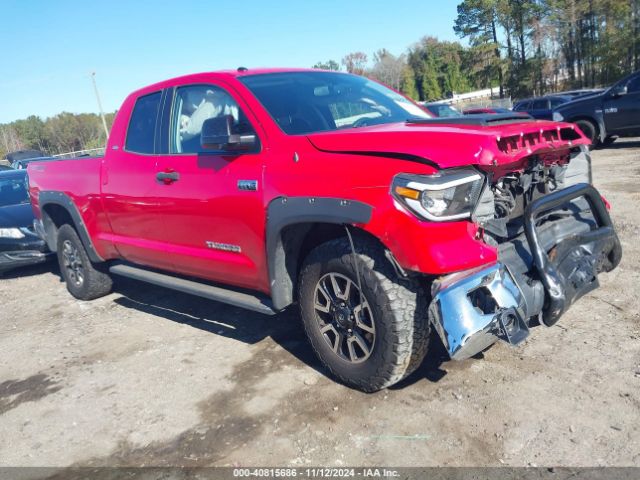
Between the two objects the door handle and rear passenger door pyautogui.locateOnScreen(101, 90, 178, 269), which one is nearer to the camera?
the door handle

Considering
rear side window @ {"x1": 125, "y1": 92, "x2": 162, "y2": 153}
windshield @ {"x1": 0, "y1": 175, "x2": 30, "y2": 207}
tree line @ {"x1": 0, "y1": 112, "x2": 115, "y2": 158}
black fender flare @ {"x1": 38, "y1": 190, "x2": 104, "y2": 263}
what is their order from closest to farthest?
1. rear side window @ {"x1": 125, "y1": 92, "x2": 162, "y2": 153}
2. black fender flare @ {"x1": 38, "y1": 190, "x2": 104, "y2": 263}
3. windshield @ {"x1": 0, "y1": 175, "x2": 30, "y2": 207}
4. tree line @ {"x1": 0, "y1": 112, "x2": 115, "y2": 158}

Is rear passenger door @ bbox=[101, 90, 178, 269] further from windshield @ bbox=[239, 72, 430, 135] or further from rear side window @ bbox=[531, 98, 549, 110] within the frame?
rear side window @ bbox=[531, 98, 549, 110]

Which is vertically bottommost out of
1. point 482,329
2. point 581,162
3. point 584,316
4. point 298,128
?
point 584,316

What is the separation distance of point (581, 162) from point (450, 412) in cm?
197

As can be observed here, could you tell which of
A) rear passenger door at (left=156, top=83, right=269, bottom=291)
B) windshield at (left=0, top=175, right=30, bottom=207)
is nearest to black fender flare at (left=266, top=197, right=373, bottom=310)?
A: rear passenger door at (left=156, top=83, right=269, bottom=291)

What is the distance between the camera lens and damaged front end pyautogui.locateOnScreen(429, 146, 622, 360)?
274 cm

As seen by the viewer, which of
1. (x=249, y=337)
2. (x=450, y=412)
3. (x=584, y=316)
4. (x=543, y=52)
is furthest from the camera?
(x=543, y=52)

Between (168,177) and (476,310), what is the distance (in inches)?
98.8

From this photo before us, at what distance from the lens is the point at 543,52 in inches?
1690

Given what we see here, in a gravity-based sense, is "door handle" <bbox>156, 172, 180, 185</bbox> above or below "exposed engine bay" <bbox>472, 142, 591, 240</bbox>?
above

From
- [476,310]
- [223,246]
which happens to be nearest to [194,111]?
[223,246]

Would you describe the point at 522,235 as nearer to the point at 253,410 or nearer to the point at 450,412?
the point at 450,412

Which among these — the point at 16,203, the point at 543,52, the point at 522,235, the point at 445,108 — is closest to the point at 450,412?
the point at 522,235

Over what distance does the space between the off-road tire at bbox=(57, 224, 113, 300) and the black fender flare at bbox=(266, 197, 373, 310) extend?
10.2 feet
